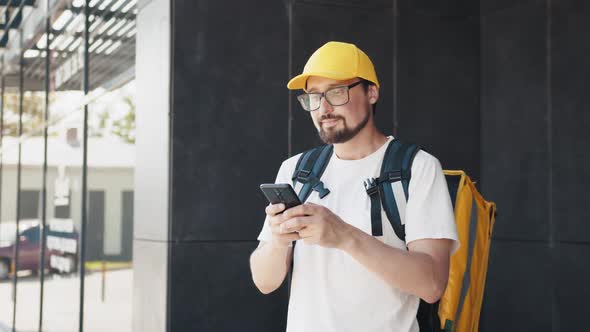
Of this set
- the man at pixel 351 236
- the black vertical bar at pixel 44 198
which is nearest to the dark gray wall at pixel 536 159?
the man at pixel 351 236

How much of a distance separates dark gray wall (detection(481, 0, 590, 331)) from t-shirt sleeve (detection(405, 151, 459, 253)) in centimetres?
318

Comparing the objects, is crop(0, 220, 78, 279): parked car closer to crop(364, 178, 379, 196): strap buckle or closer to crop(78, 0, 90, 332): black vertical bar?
crop(78, 0, 90, 332): black vertical bar

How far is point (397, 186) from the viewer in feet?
7.94

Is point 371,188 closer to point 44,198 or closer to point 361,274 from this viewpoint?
point 361,274

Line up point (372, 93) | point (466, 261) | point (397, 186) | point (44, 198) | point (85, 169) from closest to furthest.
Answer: point (397, 186) → point (372, 93) → point (466, 261) → point (85, 169) → point (44, 198)

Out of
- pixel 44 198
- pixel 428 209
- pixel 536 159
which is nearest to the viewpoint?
pixel 428 209

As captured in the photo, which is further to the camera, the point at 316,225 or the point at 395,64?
the point at 395,64

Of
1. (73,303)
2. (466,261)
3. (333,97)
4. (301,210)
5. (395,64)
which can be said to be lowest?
(73,303)

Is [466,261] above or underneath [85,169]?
underneath

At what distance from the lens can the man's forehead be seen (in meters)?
2.58

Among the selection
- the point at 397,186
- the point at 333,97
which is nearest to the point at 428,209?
the point at 397,186

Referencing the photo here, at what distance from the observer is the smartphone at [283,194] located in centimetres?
214

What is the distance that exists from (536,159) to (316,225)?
3810 mm

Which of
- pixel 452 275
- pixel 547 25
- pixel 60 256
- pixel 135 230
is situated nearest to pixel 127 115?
pixel 135 230
